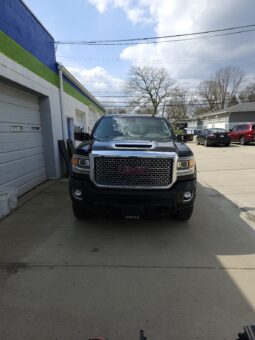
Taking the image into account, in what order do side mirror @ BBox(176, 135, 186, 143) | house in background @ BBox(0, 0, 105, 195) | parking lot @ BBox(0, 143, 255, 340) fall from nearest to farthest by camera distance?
parking lot @ BBox(0, 143, 255, 340) → side mirror @ BBox(176, 135, 186, 143) → house in background @ BBox(0, 0, 105, 195)

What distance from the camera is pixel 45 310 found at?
2662 millimetres

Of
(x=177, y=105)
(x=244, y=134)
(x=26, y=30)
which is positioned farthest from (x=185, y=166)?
(x=177, y=105)

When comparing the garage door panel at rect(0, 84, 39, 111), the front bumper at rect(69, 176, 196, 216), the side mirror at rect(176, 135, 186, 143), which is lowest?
the front bumper at rect(69, 176, 196, 216)

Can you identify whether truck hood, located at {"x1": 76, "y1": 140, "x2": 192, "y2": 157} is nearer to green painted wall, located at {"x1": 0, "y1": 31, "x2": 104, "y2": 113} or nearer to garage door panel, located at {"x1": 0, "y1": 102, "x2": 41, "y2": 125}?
garage door panel, located at {"x1": 0, "y1": 102, "x2": 41, "y2": 125}

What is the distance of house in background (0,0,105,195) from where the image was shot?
20.2 ft

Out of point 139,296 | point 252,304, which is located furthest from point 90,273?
point 252,304

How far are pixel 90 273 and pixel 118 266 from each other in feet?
A: 1.22

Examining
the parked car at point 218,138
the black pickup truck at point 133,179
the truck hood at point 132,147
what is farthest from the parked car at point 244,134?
the black pickup truck at point 133,179

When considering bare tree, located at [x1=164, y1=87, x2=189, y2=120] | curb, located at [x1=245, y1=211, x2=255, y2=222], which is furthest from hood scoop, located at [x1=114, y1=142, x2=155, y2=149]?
bare tree, located at [x1=164, y1=87, x2=189, y2=120]

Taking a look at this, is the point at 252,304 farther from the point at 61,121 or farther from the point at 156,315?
the point at 61,121

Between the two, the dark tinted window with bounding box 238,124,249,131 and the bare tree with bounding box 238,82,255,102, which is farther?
the bare tree with bounding box 238,82,255,102

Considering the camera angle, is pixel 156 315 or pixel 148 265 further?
pixel 148 265

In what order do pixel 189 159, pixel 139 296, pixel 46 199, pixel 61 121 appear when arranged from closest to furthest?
pixel 139 296, pixel 189 159, pixel 46 199, pixel 61 121

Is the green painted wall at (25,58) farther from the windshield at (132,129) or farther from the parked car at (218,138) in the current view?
the parked car at (218,138)
